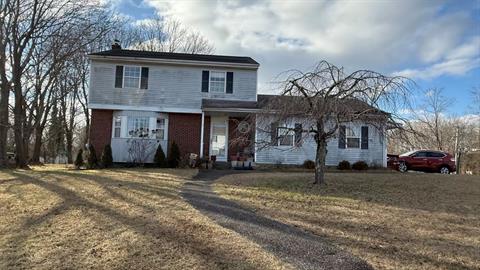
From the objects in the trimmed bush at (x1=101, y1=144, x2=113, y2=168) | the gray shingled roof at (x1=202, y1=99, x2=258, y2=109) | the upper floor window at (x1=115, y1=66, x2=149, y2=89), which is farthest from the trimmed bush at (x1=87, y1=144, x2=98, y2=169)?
the gray shingled roof at (x1=202, y1=99, x2=258, y2=109)

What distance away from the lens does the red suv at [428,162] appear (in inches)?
906

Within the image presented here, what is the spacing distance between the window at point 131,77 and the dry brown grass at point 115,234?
11477 mm

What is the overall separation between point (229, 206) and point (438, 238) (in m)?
4.17

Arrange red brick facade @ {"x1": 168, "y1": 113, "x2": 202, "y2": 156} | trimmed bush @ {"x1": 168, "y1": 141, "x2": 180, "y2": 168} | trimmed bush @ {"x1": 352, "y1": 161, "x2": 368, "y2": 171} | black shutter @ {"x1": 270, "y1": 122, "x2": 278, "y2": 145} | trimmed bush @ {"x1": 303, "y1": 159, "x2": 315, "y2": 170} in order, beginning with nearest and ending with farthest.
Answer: black shutter @ {"x1": 270, "y1": 122, "x2": 278, "y2": 145} < trimmed bush @ {"x1": 168, "y1": 141, "x2": 180, "y2": 168} < trimmed bush @ {"x1": 303, "y1": 159, "x2": 315, "y2": 170} < trimmed bush @ {"x1": 352, "y1": 161, "x2": 368, "y2": 171} < red brick facade @ {"x1": 168, "y1": 113, "x2": 202, "y2": 156}

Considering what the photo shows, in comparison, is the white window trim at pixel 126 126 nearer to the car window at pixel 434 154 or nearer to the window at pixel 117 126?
the window at pixel 117 126

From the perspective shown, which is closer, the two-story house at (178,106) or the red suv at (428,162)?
the two-story house at (178,106)

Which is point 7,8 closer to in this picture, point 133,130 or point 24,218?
point 133,130

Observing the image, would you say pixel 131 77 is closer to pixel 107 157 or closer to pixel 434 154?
pixel 107 157

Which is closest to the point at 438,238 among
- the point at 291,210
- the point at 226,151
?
the point at 291,210

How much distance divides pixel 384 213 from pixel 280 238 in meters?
3.35

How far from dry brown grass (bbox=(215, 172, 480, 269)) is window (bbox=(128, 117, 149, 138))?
28.1ft

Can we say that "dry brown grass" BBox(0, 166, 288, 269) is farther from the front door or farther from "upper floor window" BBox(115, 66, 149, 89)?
"upper floor window" BBox(115, 66, 149, 89)

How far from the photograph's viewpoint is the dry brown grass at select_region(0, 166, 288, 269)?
17.9 ft

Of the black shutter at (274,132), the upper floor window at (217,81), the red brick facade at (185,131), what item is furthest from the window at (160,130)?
the black shutter at (274,132)
